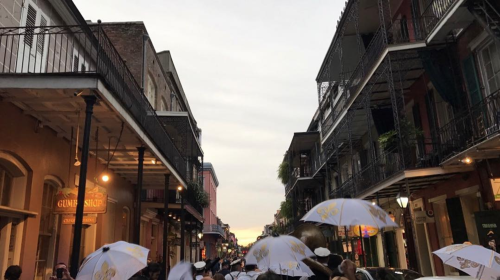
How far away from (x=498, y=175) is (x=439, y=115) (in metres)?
3.48

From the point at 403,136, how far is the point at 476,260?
850cm

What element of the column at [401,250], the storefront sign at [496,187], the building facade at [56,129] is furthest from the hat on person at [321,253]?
the column at [401,250]

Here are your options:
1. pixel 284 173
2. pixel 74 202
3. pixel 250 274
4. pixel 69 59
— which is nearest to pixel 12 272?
pixel 250 274

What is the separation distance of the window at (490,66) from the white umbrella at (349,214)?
20.5 feet

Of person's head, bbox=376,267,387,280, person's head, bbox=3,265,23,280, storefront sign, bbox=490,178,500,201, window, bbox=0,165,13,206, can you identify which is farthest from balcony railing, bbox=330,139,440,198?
person's head, bbox=3,265,23,280

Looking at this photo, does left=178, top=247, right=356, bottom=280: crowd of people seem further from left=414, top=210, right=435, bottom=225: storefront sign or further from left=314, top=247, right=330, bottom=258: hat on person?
left=414, top=210, right=435, bottom=225: storefront sign

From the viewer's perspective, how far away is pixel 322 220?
244 inches

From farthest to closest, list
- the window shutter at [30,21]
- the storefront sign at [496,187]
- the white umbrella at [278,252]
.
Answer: the storefront sign at [496,187] → the window shutter at [30,21] → the white umbrella at [278,252]

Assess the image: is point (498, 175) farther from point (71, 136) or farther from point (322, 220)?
point (71, 136)

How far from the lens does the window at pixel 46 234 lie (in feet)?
30.7

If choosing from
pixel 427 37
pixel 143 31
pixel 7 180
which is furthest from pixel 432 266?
pixel 143 31

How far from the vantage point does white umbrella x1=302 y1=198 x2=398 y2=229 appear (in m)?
5.95

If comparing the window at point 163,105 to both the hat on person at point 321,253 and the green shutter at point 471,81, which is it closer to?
the green shutter at point 471,81

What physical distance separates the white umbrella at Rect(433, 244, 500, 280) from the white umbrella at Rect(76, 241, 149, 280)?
3.72 m
